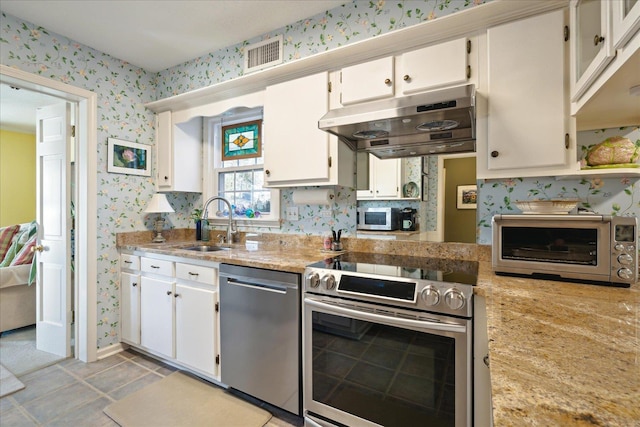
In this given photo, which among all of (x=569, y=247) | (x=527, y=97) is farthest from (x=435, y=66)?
(x=569, y=247)

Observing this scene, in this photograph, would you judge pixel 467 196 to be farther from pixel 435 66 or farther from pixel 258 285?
pixel 258 285

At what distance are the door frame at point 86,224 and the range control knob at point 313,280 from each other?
6.67 ft

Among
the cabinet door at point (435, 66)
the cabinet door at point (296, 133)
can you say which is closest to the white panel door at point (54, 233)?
the cabinet door at point (296, 133)

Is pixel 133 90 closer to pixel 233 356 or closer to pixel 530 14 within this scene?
pixel 233 356

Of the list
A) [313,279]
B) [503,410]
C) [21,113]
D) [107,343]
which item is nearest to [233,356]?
[313,279]

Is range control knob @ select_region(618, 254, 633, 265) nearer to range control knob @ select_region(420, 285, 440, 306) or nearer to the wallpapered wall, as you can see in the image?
the wallpapered wall

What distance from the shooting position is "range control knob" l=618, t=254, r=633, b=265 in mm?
1188

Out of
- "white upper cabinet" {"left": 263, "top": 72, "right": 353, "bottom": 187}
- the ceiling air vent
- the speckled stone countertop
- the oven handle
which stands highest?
the ceiling air vent

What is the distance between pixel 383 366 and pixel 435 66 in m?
1.62

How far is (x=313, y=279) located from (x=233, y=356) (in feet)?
2.77

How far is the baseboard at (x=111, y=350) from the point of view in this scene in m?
2.53

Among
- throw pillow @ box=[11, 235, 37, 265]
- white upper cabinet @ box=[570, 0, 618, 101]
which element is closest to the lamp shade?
throw pillow @ box=[11, 235, 37, 265]

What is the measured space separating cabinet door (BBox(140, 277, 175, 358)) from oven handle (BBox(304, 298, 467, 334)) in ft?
4.16

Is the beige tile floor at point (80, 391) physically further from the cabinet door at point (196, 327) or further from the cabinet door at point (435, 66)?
the cabinet door at point (435, 66)
